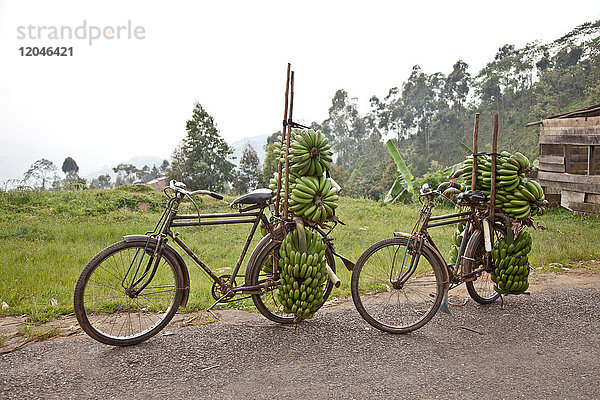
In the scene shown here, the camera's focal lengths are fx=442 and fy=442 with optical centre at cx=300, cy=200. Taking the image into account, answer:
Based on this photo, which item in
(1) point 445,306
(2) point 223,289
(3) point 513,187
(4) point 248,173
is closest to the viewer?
(2) point 223,289

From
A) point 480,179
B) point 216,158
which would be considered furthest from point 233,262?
point 216,158

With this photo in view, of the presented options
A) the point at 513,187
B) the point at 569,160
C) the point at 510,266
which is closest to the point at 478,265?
the point at 510,266

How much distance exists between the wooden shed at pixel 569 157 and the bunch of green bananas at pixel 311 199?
9.15 m

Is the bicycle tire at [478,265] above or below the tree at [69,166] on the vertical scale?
below

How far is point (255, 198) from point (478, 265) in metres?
2.43

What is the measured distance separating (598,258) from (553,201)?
6.21 metres

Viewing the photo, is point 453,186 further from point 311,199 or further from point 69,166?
point 69,166

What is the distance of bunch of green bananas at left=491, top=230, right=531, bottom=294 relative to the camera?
4.32m

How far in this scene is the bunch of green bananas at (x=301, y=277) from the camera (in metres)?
3.74

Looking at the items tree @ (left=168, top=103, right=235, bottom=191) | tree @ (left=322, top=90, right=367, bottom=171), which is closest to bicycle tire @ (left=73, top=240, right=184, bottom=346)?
tree @ (left=168, top=103, right=235, bottom=191)

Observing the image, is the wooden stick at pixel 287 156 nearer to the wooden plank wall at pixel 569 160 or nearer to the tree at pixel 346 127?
the wooden plank wall at pixel 569 160

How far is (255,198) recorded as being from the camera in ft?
12.6

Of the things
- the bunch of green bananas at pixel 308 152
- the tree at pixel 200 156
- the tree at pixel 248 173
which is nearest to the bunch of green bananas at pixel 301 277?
the bunch of green bananas at pixel 308 152

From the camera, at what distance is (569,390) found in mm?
2891
